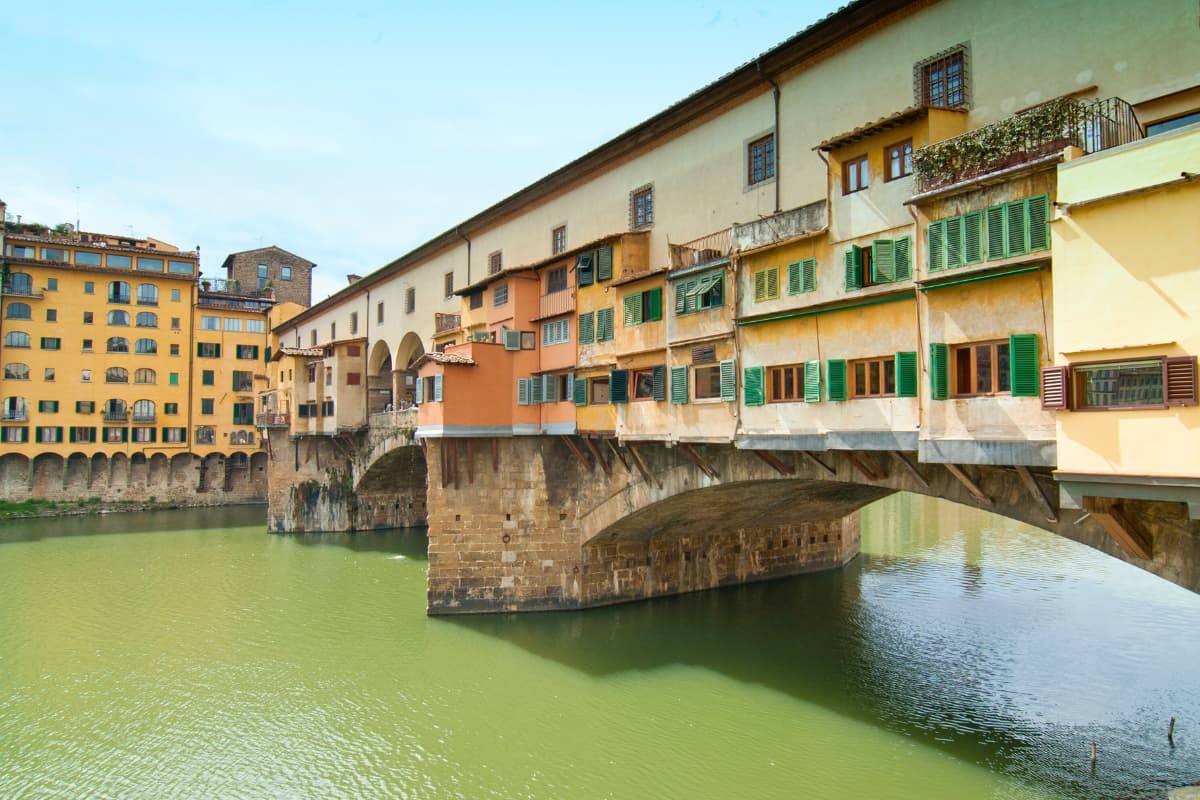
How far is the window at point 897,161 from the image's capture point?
13117mm

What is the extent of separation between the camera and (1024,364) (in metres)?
11.0

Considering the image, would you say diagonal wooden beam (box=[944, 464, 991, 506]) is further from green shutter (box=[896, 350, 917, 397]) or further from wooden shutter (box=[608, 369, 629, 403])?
wooden shutter (box=[608, 369, 629, 403])

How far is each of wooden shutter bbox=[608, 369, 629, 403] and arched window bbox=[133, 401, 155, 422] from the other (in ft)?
153

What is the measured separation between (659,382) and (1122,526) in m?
10.2

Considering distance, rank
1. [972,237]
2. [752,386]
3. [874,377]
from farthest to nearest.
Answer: [752,386]
[874,377]
[972,237]

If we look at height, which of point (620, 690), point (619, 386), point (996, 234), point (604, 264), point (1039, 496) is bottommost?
point (620, 690)

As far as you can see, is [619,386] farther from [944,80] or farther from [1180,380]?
[1180,380]

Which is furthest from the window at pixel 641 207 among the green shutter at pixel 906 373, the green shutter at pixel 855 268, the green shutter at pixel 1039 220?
the green shutter at pixel 1039 220

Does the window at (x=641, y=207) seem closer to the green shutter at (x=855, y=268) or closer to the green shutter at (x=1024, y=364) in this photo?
the green shutter at (x=855, y=268)

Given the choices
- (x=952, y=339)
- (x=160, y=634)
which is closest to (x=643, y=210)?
(x=952, y=339)

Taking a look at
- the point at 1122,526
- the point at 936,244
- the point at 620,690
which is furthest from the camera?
the point at 620,690

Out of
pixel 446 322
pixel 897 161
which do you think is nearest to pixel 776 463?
pixel 897 161

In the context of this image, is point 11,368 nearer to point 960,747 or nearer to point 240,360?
point 240,360

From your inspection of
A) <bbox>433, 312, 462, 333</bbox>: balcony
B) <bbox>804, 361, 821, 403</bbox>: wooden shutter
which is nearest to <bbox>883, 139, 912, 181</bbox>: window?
<bbox>804, 361, 821, 403</bbox>: wooden shutter
